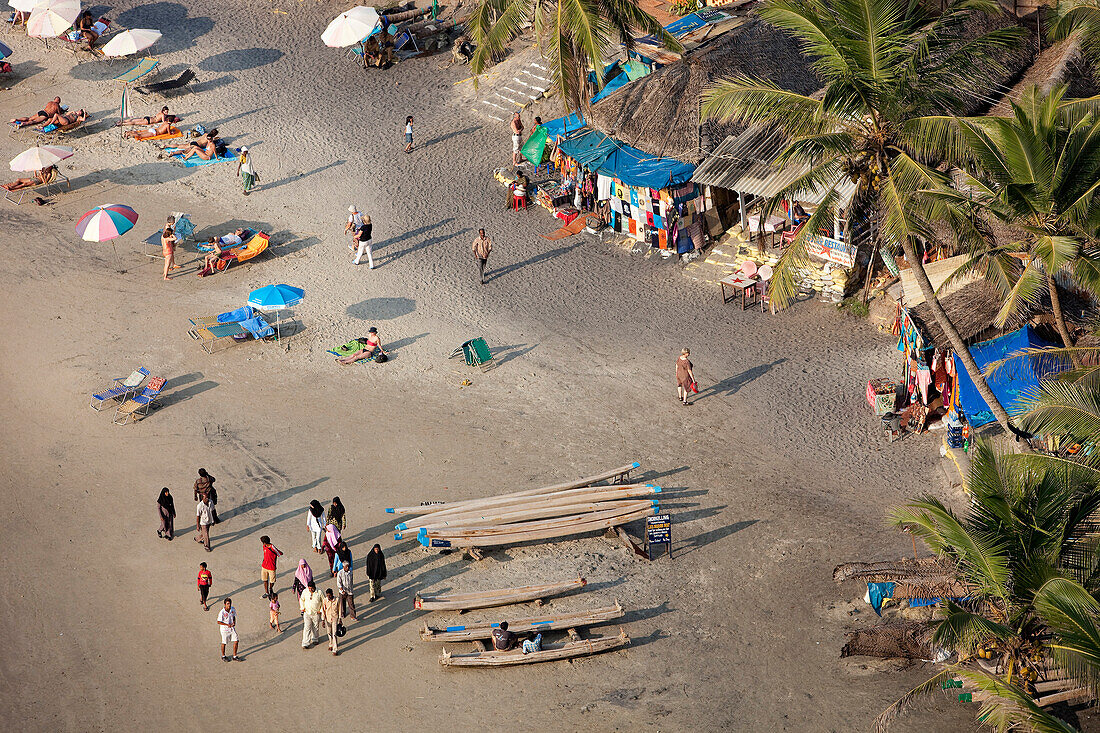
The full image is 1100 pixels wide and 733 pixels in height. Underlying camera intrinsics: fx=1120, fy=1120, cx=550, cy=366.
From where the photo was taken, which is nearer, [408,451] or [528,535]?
[528,535]

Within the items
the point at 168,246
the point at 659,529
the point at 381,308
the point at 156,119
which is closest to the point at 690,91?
the point at 381,308

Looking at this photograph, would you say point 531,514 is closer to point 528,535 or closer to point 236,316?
point 528,535

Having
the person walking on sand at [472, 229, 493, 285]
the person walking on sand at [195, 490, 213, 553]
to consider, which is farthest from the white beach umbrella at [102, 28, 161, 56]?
the person walking on sand at [195, 490, 213, 553]

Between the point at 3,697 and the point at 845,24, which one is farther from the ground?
the point at 845,24

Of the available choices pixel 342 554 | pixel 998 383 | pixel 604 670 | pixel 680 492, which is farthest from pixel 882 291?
pixel 342 554

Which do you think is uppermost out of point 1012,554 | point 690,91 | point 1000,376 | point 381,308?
point 690,91

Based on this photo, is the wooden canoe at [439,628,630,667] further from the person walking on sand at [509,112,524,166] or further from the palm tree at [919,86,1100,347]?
the person walking on sand at [509,112,524,166]

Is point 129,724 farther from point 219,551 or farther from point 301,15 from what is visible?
point 301,15
